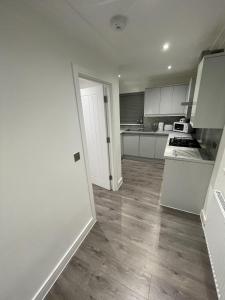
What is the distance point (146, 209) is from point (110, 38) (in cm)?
244

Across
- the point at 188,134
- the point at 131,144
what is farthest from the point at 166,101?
the point at 131,144

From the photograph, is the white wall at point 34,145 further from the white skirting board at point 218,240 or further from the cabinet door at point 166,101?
the cabinet door at point 166,101

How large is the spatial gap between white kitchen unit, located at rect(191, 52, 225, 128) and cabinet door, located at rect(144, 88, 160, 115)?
210cm

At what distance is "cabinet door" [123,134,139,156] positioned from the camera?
386 centimetres

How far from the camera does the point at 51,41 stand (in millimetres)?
1056

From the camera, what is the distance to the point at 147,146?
3756 mm

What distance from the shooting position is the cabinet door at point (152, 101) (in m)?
3.55

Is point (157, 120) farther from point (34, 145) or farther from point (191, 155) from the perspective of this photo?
point (34, 145)

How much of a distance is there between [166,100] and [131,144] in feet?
5.05

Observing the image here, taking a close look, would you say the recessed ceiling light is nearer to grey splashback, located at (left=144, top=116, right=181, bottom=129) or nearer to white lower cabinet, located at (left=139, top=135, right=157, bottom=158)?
white lower cabinet, located at (left=139, top=135, right=157, bottom=158)

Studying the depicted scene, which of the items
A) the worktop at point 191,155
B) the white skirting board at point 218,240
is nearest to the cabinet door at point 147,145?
the worktop at point 191,155

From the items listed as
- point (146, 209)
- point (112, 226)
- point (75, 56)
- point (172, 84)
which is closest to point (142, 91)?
point (172, 84)

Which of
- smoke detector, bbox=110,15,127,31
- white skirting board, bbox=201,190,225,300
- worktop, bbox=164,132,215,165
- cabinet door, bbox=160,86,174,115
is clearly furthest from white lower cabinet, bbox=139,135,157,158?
smoke detector, bbox=110,15,127,31

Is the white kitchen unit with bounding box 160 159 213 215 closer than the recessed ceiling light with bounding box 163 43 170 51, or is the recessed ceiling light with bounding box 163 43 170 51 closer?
the recessed ceiling light with bounding box 163 43 170 51
